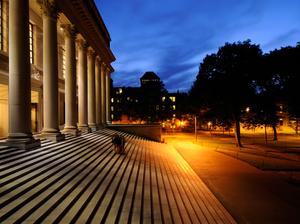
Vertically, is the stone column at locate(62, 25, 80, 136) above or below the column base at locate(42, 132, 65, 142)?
above

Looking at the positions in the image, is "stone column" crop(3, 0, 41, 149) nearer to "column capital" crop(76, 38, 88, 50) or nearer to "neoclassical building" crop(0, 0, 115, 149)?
"neoclassical building" crop(0, 0, 115, 149)

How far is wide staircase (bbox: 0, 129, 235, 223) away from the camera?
770cm

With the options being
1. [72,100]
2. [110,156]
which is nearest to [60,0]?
[72,100]

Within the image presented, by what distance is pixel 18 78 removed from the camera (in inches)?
514

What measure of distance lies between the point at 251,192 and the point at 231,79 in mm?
25617

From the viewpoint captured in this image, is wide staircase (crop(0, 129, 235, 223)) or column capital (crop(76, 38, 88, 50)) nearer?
wide staircase (crop(0, 129, 235, 223))

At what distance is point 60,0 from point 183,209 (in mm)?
15827

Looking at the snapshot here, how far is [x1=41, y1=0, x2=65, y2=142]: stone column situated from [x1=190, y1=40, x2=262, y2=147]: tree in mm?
26114

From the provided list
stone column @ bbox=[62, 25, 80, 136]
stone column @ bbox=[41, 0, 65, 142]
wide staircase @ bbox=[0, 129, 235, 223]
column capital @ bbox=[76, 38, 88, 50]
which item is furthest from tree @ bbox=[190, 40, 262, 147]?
stone column @ bbox=[41, 0, 65, 142]

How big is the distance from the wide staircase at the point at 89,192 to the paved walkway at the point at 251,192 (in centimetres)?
85

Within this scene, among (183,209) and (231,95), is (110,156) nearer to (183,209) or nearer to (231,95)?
(183,209)

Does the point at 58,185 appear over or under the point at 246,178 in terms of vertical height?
over

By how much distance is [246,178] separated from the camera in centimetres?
1798

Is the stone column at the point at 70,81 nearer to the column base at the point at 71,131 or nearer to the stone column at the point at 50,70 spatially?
the column base at the point at 71,131
